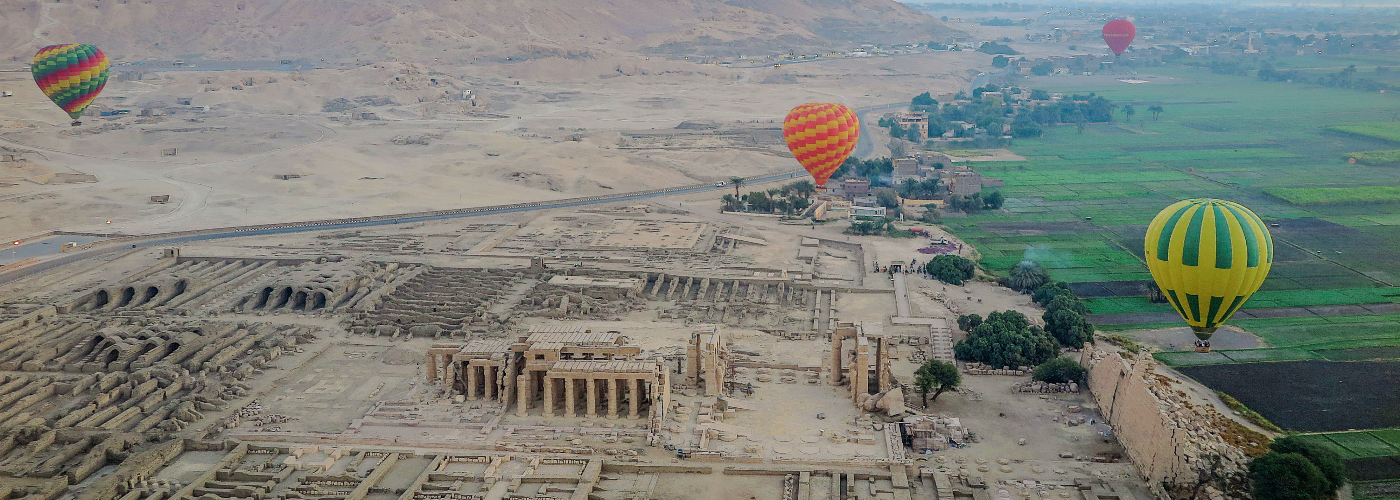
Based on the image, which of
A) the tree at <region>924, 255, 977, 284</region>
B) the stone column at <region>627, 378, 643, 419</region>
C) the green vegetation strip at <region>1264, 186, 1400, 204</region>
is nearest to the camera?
the stone column at <region>627, 378, 643, 419</region>

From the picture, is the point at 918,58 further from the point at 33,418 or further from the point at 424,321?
the point at 33,418

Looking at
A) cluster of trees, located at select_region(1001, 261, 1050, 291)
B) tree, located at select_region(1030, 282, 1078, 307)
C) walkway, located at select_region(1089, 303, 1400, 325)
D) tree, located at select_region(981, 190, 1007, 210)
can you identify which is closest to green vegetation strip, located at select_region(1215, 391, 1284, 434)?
walkway, located at select_region(1089, 303, 1400, 325)

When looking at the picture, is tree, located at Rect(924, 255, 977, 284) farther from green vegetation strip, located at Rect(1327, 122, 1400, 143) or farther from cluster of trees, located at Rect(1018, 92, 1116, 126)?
cluster of trees, located at Rect(1018, 92, 1116, 126)

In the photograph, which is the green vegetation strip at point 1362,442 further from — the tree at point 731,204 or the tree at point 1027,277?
the tree at point 731,204

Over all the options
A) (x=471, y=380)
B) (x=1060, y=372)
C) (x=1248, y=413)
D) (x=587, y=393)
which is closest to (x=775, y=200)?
(x=1060, y=372)

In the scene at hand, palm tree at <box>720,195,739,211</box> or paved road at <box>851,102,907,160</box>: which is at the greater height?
paved road at <box>851,102,907,160</box>

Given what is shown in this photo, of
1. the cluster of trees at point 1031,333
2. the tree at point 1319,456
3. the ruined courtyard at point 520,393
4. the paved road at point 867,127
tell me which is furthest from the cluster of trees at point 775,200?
the tree at point 1319,456

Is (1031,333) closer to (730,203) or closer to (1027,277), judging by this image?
(1027,277)

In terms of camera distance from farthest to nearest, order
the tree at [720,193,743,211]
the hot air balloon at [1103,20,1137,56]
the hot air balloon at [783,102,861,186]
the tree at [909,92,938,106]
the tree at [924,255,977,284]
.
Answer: the hot air balloon at [1103,20,1137,56]
the tree at [909,92,938,106]
the tree at [720,193,743,211]
the hot air balloon at [783,102,861,186]
the tree at [924,255,977,284]
